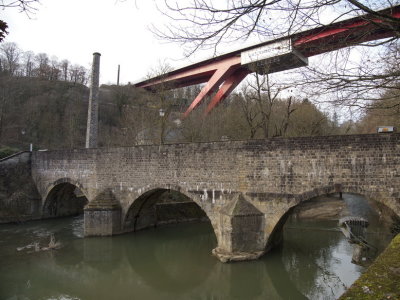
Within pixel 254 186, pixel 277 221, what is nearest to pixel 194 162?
pixel 254 186

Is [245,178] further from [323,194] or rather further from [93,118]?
[93,118]

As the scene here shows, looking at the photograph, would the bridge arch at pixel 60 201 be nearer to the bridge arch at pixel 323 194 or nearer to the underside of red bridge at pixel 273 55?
the underside of red bridge at pixel 273 55

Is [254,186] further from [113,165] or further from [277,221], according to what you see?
[113,165]

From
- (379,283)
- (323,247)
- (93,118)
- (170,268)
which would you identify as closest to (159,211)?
(170,268)

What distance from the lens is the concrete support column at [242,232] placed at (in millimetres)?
9797

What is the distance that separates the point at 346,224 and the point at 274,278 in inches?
193

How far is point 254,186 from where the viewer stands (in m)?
10.1

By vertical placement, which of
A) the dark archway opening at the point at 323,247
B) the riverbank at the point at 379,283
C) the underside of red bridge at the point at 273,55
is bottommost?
the dark archway opening at the point at 323,247

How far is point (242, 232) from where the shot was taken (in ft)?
32.4

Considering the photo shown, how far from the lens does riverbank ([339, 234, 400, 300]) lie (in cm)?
227

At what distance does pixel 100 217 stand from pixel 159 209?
3709 mm

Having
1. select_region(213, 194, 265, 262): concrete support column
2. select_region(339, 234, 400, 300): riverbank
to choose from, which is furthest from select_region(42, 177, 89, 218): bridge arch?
select_region(339, 234, 400, 300): riverbank

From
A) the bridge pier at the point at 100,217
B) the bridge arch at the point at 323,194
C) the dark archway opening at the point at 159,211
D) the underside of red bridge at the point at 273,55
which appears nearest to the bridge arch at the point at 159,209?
the dark archway opening at the point at 159,211

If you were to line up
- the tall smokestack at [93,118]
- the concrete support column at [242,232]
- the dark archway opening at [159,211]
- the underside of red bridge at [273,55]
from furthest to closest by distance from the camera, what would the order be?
the tall smokestack at [93,118] → the dark archway opening at [159,211] → the concrete support column at [242,232] → the underside of red bridge at [273,55]
